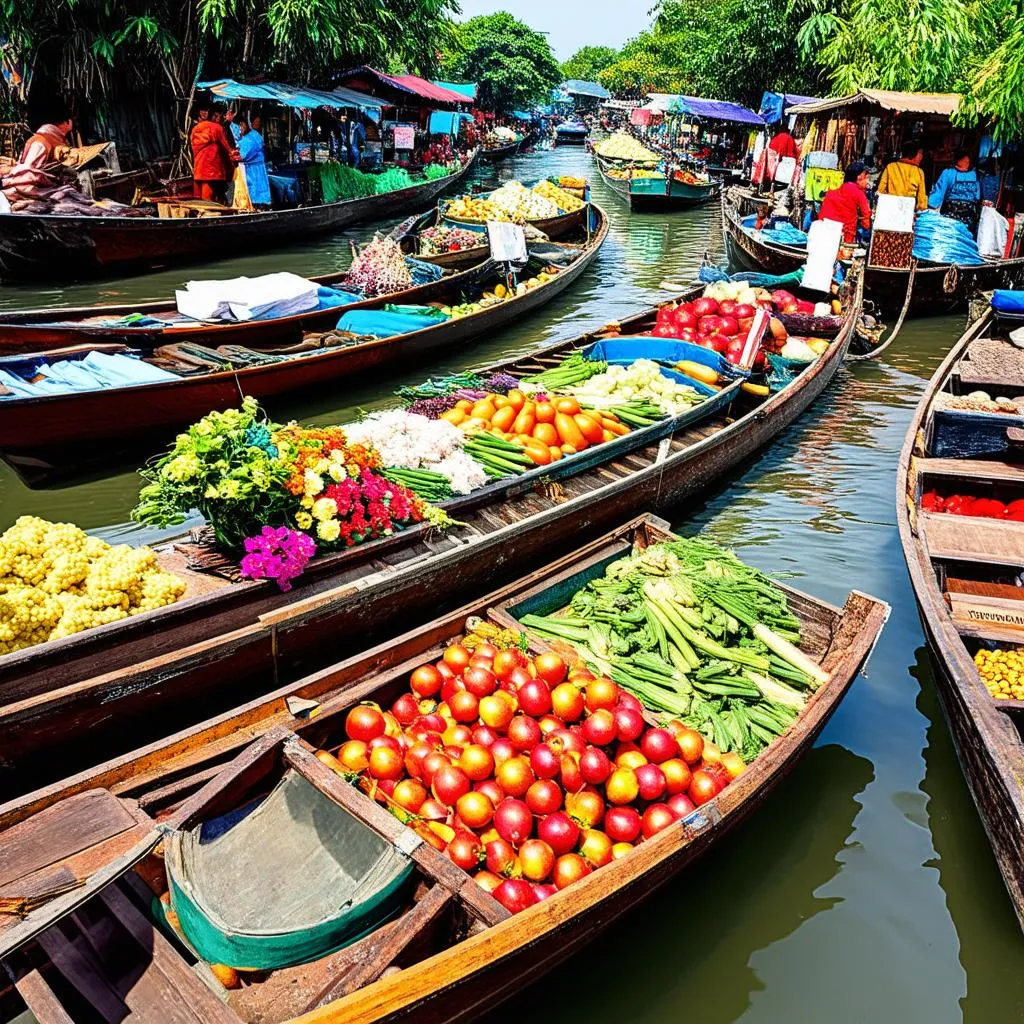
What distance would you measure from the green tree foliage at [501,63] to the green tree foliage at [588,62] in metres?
52.2

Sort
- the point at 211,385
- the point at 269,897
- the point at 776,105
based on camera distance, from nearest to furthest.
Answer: the point at 269,897
the point at 211,385
the point at 776,105

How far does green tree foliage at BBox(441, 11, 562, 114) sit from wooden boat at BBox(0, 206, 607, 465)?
153 feet

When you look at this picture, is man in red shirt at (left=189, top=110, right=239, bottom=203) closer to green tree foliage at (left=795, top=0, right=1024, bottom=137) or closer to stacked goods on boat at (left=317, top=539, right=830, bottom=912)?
stacked goods on boat at (left=317, top=539, right=830, bottom=912)

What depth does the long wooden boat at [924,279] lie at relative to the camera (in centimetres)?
1394

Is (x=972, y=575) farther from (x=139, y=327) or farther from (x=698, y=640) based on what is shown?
(x=139, y=327)

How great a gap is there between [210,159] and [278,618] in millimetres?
15552

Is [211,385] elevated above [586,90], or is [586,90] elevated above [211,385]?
[586,90]

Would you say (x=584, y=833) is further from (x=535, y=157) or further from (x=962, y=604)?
(x=535, y=157)

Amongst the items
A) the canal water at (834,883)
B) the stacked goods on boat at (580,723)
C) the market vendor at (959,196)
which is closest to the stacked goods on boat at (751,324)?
the canal water at (834,883)

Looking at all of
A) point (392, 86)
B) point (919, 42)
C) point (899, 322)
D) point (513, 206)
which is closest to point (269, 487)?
point (899, 322)

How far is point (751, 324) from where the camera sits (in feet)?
29.5

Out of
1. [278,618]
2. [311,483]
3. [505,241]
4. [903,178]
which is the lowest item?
[278,618]

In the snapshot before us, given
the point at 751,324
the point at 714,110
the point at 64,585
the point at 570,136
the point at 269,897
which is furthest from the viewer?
the point at 570,136

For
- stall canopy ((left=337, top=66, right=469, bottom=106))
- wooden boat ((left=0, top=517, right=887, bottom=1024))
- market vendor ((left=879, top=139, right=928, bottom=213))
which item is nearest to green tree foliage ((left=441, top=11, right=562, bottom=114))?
stall canopy ((left=337, top=66, right=469, bottom=106))
